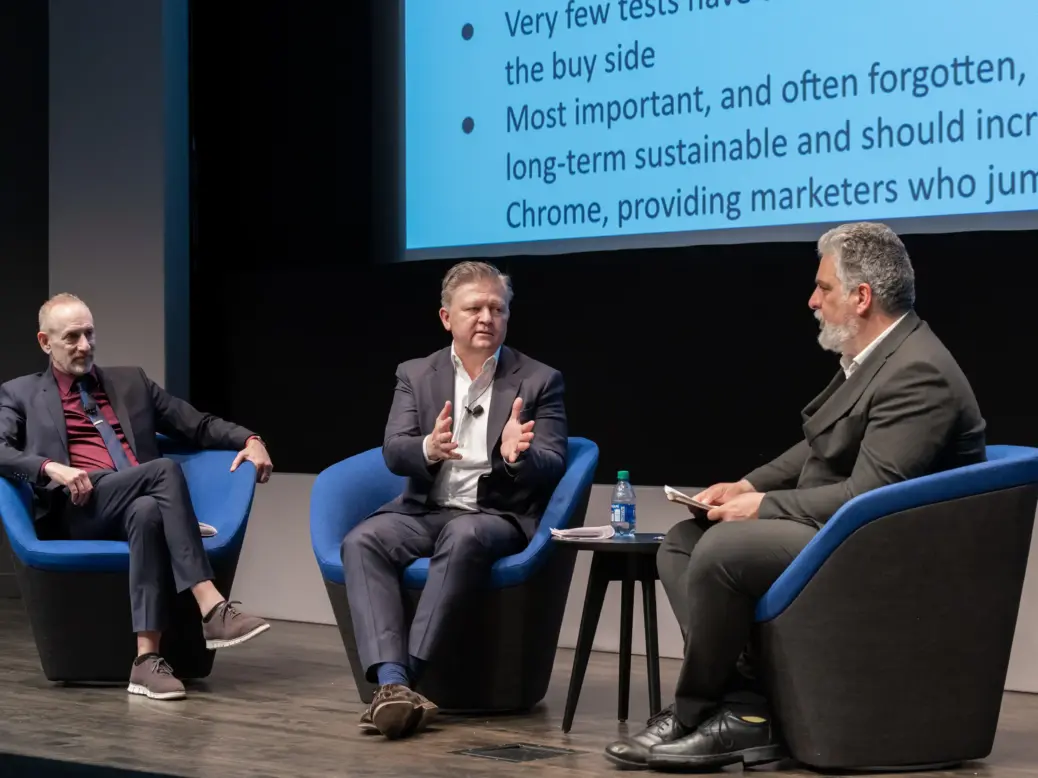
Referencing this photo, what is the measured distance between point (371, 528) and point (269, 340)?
2.45m

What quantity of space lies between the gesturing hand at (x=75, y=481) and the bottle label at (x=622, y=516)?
5.18 ft

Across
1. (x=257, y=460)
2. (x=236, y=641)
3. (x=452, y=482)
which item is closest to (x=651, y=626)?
(x=452, y=482)

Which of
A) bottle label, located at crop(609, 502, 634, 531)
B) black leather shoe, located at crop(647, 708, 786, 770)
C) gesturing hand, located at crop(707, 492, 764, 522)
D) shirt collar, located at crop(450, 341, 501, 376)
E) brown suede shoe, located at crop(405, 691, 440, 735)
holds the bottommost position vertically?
brown suede shoe, located at crop(405, 691, 440, 735)

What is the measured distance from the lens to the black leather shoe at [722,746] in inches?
131

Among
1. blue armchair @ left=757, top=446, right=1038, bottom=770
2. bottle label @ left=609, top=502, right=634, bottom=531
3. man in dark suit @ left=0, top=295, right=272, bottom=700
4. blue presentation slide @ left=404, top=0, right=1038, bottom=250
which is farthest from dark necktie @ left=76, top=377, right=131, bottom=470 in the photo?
blue armchair @ left=757, top=446, right=1038, bottom=770

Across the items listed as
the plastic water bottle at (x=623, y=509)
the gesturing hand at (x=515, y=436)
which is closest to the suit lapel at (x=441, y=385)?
the gesturing hand at (x=515, y=436)

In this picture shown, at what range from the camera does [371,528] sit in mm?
4113

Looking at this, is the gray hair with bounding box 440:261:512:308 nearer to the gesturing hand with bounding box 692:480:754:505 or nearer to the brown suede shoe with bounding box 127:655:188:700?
the gesturing hand with bounding box 692:480:754:505

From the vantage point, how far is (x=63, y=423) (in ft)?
16.0

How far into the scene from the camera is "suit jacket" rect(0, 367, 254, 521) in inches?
186

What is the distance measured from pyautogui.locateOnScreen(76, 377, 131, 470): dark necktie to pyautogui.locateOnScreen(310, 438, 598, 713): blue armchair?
0.90 m

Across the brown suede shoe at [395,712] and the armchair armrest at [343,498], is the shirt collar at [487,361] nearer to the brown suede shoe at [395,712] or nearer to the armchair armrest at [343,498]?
the armchair armrest at [343,498]

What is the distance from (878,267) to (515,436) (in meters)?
1.10

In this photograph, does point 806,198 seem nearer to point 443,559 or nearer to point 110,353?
point 443,559
